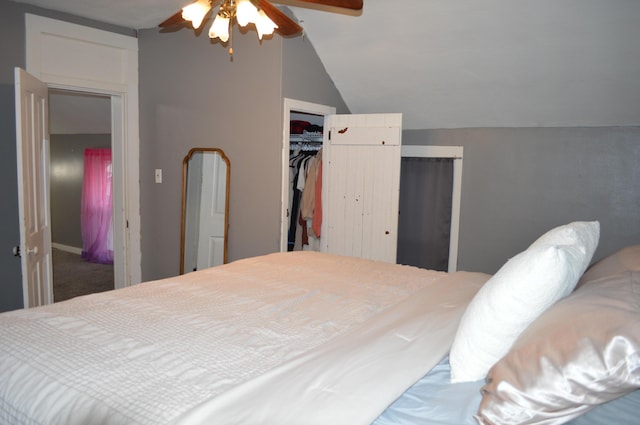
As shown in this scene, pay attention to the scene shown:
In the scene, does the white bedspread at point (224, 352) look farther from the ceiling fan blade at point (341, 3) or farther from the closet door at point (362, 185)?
the closet door at point (362, 185)

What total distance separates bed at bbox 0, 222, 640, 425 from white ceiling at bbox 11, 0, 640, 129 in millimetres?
1988

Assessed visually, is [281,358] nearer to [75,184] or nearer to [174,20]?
[174,20]

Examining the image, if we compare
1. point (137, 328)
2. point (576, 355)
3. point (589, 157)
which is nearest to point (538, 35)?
point (589, 157)

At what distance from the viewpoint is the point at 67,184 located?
20.7ft

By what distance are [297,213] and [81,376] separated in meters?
3.42

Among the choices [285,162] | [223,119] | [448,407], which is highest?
[223,119]

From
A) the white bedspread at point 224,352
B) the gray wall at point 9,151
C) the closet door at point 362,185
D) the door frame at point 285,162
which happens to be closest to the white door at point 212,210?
the door frame at point 285,162

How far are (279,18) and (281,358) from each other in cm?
171

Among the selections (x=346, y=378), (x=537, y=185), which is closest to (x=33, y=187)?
(x=346, y=378)

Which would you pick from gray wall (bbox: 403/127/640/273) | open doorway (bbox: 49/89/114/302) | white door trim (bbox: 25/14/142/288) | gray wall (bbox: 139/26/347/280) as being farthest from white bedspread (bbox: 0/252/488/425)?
open doorway (bbox: 49/89/114/302)

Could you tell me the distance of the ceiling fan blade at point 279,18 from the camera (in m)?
2.09

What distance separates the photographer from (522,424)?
0.88m

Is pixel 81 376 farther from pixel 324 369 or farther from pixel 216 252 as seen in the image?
pixel 216 252

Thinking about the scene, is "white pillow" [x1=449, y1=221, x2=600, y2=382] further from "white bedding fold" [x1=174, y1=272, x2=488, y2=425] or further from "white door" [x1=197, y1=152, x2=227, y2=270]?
"white door" [x1=197, y1=152, x2=227, y2=270]
